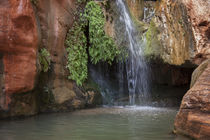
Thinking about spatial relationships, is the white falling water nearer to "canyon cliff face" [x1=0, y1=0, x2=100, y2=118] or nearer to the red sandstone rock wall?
the red sandstone rock wall

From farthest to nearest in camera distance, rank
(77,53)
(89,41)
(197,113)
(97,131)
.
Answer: (89,41) → (77,53) → (97,131) → (197,113)

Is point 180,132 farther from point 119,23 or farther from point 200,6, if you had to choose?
point 119,23

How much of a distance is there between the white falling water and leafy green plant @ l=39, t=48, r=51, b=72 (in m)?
3.10

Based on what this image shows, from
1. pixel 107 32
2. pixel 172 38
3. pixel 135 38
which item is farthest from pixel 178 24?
pixel 107 32

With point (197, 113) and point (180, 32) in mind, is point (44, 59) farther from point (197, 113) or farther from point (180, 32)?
point (197, 113)

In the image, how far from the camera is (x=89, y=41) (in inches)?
366

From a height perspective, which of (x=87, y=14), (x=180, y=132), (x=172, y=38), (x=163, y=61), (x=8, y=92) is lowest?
(x=180, y=132)

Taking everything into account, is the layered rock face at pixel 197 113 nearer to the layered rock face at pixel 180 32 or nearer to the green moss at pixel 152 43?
the layered rock face at pixel 180 32

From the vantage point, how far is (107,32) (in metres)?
8.99

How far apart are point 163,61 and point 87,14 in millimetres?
3450

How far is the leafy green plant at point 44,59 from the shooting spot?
7367 millimetres

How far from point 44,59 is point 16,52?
1.24 meters

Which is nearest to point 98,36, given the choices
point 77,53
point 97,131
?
point 77,53

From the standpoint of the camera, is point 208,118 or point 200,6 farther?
point 200,6
